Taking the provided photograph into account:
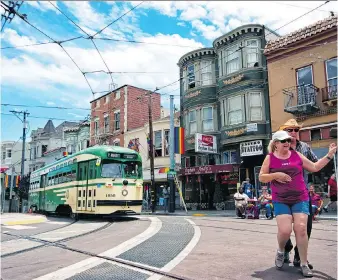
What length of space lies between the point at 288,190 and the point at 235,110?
754 inches

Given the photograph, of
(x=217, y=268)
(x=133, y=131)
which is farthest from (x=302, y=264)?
(x=133, y=131)

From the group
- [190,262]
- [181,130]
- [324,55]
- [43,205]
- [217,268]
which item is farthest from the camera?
[181,130]

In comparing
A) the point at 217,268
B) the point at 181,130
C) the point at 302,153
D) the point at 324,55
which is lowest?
the point at 217,268

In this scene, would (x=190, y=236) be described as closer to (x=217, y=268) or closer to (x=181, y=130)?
(x=217, y=268)

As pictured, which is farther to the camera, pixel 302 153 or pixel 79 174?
pixel 79 174

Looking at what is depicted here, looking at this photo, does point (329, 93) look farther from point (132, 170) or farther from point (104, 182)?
point (104, 182)

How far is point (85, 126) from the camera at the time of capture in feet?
136

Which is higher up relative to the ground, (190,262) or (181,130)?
(181,130)

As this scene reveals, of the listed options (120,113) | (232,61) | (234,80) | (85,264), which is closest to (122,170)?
(85,264)

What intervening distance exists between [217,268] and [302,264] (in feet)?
3.95

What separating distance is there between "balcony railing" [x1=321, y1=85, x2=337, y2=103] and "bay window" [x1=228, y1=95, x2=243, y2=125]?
5611 mm

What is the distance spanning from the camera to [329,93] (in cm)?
1820

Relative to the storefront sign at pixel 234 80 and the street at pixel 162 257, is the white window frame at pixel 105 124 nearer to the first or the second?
the storefront sign at pixel 234 80

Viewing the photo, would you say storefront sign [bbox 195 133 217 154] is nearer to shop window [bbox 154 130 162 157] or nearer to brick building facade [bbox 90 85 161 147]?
shop window [bbox 154 130 162 157]
